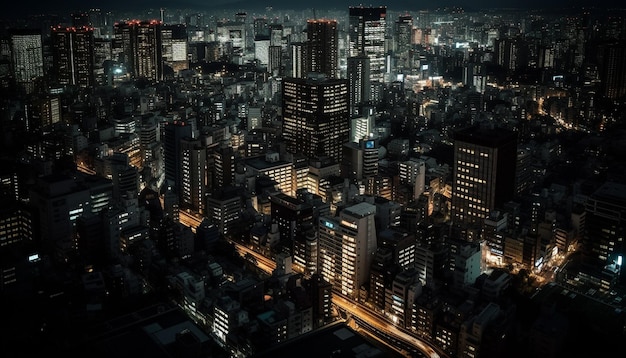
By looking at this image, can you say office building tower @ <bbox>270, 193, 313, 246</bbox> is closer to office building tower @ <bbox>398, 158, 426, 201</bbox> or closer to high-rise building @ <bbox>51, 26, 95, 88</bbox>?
office building tower @ <bbox>398, 158, 426, 201</bbox>

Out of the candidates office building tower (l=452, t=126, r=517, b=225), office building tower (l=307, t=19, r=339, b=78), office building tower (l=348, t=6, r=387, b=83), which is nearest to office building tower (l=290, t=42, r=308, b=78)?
office building tower (l=307, t=19, r=339, b=78)

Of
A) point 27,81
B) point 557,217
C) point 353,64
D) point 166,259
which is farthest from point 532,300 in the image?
point 27,81

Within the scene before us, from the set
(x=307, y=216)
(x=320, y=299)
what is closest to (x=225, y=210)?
(x=307, y=216)

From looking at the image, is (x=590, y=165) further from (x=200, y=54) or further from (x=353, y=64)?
(x=200, y=54)

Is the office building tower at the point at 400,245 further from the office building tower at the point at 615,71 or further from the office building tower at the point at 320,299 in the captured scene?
the office building tower at the point at 615,71

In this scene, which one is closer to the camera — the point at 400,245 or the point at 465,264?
the point at 465,264

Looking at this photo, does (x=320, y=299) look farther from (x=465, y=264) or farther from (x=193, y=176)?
(x=193, y=176)
